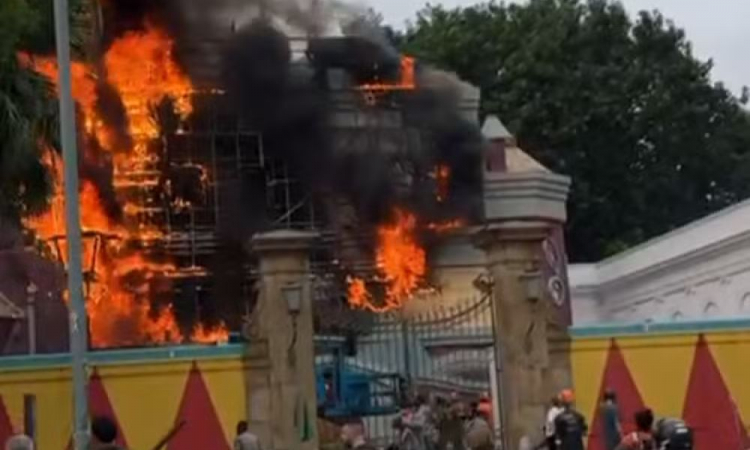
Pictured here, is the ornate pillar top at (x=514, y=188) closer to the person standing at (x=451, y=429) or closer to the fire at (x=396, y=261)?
the fire at (x=396, y=261)

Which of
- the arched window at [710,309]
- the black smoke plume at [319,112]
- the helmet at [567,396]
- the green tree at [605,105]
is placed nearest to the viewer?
the helmet at [567,396]

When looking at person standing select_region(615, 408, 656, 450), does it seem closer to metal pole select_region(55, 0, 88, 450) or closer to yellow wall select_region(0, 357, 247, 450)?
metal pole select_region(55, 0, 88, 450)

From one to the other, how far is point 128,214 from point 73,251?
53.7 feet

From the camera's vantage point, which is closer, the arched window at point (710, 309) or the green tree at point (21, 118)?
the green tree at point (21, 118)

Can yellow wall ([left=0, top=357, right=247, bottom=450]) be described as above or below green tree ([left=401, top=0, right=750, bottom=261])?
below

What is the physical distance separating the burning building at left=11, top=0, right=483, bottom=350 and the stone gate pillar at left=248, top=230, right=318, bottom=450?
26.8 ft

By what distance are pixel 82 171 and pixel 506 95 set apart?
27748 millimetres

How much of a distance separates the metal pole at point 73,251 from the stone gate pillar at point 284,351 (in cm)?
685

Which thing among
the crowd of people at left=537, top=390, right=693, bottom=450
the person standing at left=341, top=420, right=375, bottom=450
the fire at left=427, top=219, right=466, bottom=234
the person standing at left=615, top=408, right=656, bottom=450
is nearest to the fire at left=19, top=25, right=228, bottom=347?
the fire at left=427, top=219, right=466, bottom=234

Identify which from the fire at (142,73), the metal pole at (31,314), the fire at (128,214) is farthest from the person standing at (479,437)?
the fire at (142,73)

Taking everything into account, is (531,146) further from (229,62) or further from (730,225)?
(229,62)

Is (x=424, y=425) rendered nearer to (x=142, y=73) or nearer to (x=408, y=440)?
(x=408, y=440)

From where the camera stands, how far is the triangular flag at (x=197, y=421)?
76.7ft

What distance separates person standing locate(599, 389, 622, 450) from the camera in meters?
23.3
